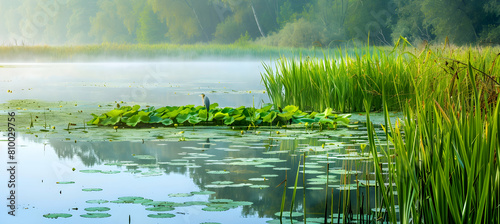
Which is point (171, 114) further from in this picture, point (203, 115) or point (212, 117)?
point (212, 117)

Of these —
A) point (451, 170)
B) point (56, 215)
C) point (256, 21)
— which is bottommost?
point (56, 215)

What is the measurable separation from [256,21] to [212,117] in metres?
36.3

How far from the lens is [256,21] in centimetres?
4419

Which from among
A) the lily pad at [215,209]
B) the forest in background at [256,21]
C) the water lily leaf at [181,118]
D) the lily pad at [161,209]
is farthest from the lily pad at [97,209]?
the forest in background at [256,21]

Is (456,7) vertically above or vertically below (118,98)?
above

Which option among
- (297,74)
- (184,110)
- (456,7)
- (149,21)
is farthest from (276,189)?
(149,21)

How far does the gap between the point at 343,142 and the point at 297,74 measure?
3.84 meters

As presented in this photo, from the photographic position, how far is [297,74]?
1038 centimetres

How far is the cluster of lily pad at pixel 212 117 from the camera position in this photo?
8203 millimetres

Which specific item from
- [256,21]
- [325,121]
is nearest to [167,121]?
[325,121]

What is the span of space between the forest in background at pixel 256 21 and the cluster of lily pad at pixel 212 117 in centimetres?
1543

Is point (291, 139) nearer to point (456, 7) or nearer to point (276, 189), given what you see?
point (276, 189)

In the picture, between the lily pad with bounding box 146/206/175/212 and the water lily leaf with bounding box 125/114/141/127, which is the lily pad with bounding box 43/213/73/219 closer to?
the lily pad with bounding box 146/206/175/212

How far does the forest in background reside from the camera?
1209 inches
